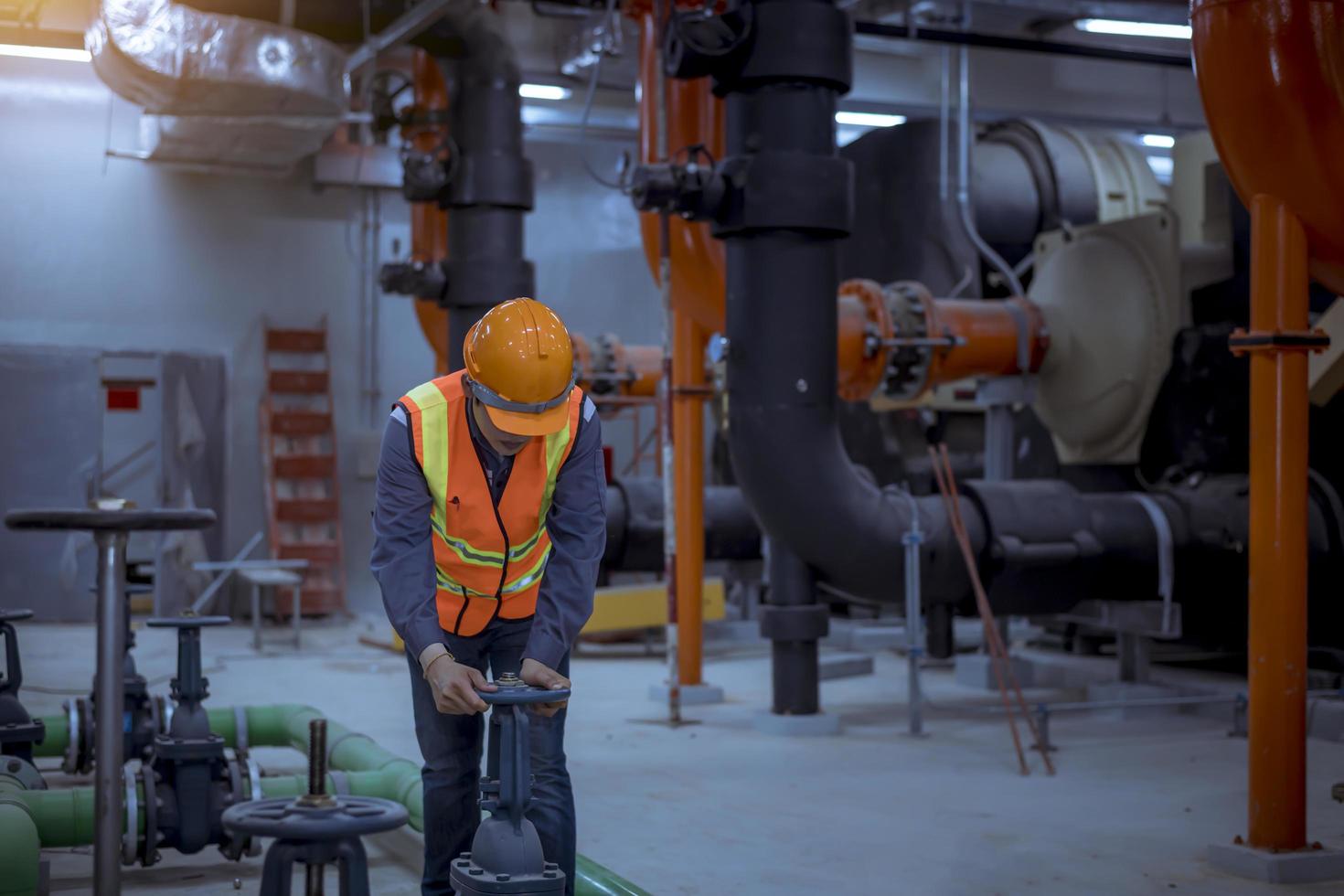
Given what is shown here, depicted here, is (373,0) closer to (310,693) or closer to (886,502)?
(310,693)

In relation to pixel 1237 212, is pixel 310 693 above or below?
below

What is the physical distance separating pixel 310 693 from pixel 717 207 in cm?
303

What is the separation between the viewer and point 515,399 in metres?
2.60

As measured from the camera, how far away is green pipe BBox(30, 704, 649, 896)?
3.07 meters

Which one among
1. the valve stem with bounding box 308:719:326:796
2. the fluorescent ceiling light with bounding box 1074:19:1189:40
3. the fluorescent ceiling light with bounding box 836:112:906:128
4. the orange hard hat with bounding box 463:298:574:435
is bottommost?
the valve stem with bounding box 308:719:326:796

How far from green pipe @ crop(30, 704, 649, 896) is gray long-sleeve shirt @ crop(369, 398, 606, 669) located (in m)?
0.52

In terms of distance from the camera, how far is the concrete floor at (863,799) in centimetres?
370

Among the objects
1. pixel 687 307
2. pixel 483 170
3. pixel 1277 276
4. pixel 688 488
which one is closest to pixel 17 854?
pixel 1277 276

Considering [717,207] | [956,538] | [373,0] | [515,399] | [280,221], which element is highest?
[373,0]

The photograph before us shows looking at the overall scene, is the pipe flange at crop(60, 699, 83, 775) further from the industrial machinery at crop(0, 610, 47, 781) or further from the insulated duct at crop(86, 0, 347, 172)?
the insulated duct at crop(86, 0, 347, 172)

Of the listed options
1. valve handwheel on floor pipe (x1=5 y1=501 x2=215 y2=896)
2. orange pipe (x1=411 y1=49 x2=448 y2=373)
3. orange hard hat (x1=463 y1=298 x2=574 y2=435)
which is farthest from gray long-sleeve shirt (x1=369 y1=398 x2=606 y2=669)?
orange pipe (x1=411 y1=49 x2=448 y2=373)

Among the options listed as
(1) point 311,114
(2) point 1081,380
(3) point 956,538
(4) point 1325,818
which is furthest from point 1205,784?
(1) point 311,114

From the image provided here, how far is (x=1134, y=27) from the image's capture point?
36.3ft

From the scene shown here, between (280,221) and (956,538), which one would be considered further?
(280,221)
